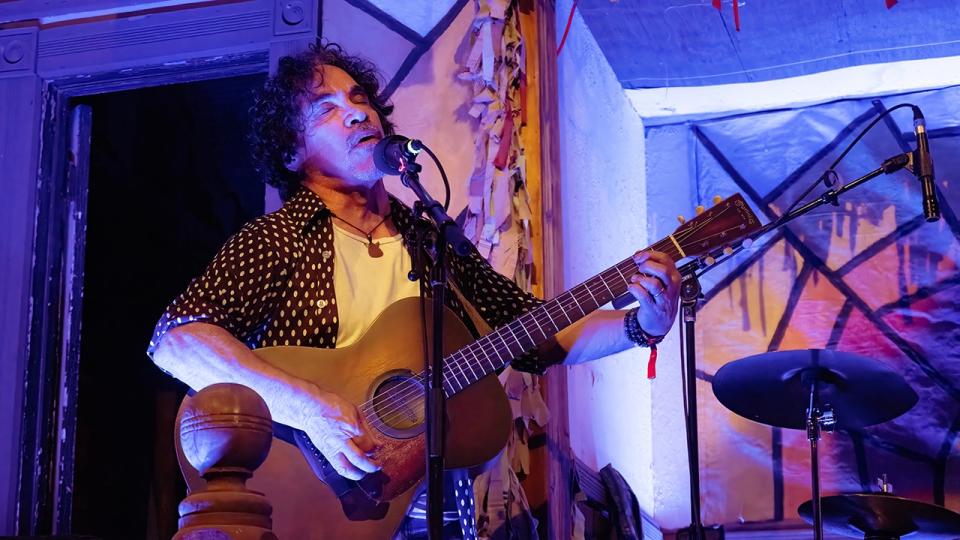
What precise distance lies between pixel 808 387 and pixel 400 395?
1704 millimetres

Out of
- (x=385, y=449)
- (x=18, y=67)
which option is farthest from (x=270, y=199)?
(x=385, y=449)

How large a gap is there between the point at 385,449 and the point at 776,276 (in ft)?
8.65

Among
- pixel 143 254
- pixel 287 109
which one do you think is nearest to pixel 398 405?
pixel 287 109

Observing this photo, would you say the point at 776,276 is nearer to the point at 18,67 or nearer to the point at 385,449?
the point at 385,449

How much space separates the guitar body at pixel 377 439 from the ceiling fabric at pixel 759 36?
6.79ft

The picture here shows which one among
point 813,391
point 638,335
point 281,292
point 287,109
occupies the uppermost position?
point 287,109

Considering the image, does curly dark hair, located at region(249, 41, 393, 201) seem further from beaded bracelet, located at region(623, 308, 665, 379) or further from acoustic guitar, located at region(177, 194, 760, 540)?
beaded bracelet, located at region(623, 308, 665, 379)

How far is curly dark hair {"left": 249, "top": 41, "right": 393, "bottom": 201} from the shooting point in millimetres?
3537

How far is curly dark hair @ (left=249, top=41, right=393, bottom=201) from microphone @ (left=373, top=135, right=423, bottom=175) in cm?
77

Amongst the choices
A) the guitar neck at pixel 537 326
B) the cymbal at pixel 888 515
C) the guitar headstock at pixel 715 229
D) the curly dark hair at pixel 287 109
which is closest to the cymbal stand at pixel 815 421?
Result: the cymbal at pixel 888 515

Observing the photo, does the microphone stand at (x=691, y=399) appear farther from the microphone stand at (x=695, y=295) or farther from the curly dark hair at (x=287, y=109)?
the curly dark hair at (x=287, y=109)

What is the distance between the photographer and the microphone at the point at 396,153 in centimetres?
272

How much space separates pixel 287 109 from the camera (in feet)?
11.7

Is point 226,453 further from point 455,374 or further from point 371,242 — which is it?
point 371,242
